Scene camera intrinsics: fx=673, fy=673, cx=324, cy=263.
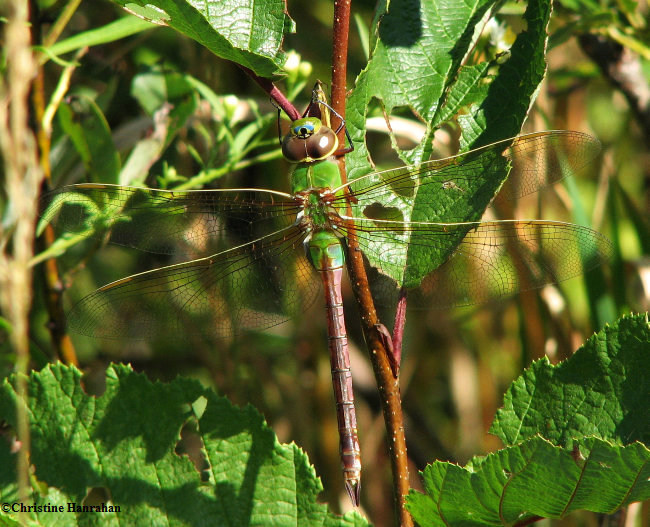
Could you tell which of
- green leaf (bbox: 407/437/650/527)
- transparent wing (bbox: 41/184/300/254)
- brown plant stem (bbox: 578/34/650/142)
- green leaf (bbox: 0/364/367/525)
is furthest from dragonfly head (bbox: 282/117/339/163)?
brown plant stem (bbox: 578/34/650/142)

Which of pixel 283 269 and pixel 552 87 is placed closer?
pixel 283 269

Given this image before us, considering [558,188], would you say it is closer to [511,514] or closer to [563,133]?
[563,133]

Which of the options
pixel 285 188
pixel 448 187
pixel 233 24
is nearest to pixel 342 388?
pixel 448 187

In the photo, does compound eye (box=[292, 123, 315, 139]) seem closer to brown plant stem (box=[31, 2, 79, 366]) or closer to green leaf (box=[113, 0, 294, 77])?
green leaf (box=[113, 0, 294, 77])

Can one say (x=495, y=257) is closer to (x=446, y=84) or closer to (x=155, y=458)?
(x=446, y=84)

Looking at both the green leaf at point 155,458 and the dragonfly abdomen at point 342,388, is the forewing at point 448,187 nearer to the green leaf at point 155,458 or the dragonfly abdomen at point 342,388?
the dragonfly abdomen at point 342,388

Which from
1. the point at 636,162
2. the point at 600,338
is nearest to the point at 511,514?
the point at 600,338
